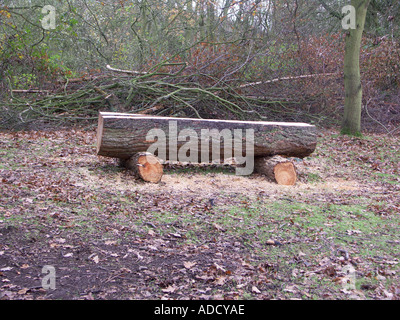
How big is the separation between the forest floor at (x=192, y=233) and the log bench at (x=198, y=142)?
10.9 inches

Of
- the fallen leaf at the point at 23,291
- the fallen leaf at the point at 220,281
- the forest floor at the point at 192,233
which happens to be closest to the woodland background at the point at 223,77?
the forest floor at the point at 192,233

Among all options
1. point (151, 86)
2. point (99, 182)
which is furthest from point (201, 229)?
point (151, 86)

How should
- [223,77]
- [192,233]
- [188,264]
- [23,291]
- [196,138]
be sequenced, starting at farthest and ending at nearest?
[223,77] < [196,138] < [192,233] < [188,264] < [23,291]

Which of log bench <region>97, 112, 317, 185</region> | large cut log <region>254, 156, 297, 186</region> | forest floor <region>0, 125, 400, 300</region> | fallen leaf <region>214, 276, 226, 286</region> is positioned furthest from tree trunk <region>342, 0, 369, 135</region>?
fallen leaf <region>214, 276, 226, 286</region>

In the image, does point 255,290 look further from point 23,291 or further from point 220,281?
point 23,291

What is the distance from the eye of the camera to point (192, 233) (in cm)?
412

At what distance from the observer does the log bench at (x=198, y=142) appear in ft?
19.8

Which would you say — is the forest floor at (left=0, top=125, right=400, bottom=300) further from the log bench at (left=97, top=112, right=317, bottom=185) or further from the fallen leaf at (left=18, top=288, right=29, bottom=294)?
the log bench at (left=97, top=112, right=317, bottom=185)

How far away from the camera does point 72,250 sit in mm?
3555

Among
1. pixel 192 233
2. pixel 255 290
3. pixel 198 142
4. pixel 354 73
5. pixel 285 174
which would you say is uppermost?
pixel 354 73

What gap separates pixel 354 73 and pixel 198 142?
5.83m

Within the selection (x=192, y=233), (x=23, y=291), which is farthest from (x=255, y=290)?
(x=23, y=291)

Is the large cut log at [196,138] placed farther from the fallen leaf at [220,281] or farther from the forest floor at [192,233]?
the fallen leaf at [220,281]

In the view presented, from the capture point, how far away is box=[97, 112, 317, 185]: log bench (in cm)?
602
